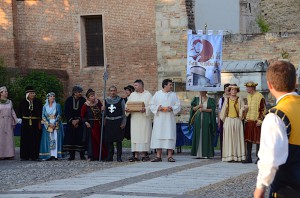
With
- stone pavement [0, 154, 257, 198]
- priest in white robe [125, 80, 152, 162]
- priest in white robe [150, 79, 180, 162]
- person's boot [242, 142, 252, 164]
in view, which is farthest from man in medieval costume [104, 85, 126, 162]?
person's boot [242, 142, 252, 164]

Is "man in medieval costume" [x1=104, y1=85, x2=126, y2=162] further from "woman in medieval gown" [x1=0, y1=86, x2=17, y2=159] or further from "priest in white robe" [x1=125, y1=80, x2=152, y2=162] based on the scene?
"woman in medieval gown" [x1=0, y1=86, x2=17, y2=159]

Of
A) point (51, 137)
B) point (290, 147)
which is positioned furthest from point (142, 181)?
point (290, 147)

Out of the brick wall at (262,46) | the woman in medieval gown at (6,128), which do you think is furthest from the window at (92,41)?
the woman in medieval gown at (6,128)

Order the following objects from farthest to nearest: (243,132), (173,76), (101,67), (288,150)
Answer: (101,67) < (173,76) < (243,132) < (288,150)

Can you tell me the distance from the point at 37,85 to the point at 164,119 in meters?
11.1

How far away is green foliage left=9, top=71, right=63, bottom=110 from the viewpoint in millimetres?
25438

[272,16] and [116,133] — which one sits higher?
[272,16]

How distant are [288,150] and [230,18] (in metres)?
20.8

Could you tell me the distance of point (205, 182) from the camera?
1166 centimetres

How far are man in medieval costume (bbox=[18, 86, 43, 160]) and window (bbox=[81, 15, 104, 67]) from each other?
1029cm

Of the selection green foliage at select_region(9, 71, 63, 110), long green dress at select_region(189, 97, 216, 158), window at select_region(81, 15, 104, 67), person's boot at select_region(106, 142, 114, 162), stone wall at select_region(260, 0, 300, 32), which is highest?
stone wall at select_region(260, 0, 300, 32)

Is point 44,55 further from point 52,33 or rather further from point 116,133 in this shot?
point 116,133

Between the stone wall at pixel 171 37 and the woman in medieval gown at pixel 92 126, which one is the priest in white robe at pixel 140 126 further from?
the stone wall at pixel 171 37

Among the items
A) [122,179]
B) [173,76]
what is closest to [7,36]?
[173,76]
